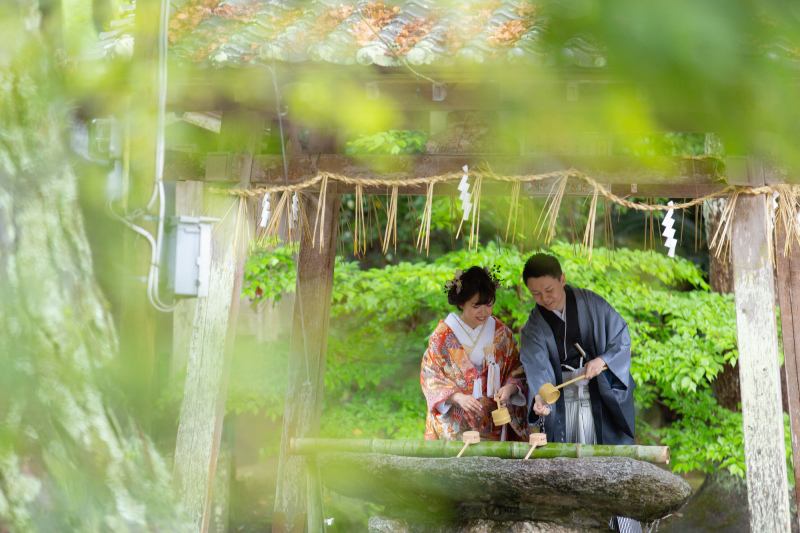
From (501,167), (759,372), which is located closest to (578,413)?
(759,372)

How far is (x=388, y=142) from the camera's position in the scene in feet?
22.8

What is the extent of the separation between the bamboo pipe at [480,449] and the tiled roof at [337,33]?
1893 millimetres

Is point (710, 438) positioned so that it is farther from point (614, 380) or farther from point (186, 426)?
point (186, 426)

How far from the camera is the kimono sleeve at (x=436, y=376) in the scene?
14.8 feet

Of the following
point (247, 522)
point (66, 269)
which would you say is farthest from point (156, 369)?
point (66, 269)

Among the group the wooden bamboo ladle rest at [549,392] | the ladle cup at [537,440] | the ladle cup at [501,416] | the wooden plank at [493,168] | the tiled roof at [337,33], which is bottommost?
the ladle cup at [537,440]

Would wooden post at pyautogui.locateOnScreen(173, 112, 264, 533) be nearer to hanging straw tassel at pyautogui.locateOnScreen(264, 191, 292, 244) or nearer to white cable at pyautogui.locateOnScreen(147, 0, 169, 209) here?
hanging straw tassel at pyautogui.locateOnScreen(264, 191, 292, 244)

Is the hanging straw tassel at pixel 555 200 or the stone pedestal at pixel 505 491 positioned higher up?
the hanging straw tassel at pixel 555 200

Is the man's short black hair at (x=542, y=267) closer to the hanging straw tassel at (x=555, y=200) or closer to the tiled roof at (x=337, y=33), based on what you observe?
the hanging straw tassel at (x=555, y=200)

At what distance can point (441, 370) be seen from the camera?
466 centimetres

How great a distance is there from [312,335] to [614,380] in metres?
2.19

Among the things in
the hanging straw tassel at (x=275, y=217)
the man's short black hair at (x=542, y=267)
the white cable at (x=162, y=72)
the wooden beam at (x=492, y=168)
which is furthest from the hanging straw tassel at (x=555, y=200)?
the white cable at (x=162, y=72)

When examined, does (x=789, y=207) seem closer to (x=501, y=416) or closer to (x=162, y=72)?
(x=501, y=416)

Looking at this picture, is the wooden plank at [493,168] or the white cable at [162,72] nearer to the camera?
the white cable at [162,72]
